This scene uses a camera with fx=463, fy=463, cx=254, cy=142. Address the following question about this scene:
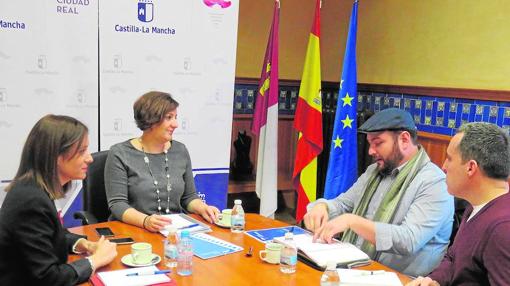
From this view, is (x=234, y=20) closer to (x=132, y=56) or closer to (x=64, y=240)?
(x=132, y=56)

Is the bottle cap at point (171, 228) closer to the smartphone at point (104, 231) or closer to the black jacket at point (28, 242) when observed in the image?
the smartphone at point (104, 231)

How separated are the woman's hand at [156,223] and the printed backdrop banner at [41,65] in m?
1.54

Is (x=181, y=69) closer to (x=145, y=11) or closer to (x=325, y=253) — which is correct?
(x=145, y=11)

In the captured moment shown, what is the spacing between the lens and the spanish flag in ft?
12.6

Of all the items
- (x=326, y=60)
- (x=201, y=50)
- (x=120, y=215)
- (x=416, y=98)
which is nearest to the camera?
(x=120, y=215)

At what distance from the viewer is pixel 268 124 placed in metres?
3.92

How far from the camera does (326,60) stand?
196 inches

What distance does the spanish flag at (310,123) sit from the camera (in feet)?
12.6

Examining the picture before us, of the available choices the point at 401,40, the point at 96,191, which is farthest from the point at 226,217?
the point at 401,40

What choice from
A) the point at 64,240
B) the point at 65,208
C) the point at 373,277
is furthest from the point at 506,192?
the point at 65,208

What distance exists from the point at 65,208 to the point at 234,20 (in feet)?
6.32

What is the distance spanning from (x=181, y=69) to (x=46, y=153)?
6.95ft

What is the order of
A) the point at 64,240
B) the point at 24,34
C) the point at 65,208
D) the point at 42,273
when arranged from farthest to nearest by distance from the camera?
the point at 65,208
the point at 24,34
the point at 64,240
the point at 42,273

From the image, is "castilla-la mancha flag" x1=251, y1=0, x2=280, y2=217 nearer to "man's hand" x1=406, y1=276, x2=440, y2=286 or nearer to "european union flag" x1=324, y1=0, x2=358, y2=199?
"european union flag" x1=324, y1=0, x2=358, y2=199
